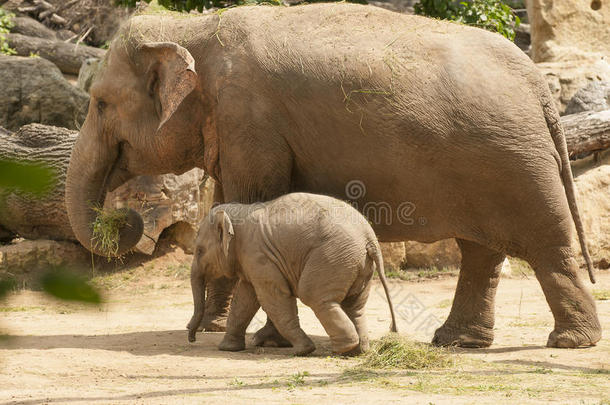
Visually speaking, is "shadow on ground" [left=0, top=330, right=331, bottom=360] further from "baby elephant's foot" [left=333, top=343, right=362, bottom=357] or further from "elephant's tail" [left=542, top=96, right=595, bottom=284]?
"elephant's tail" [left=542, top=96, right=595, bottom=284]

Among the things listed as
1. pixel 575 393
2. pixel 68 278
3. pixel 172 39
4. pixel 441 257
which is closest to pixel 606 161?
pixel 441 257

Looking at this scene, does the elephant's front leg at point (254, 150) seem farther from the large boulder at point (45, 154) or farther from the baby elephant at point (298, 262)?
the large boulder at point (45, 154)

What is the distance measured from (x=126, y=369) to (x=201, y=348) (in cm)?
97

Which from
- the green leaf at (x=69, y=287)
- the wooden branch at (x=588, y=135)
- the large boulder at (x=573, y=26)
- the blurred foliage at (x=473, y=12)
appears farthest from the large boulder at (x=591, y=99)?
the green leaf at (x=69, y=287)

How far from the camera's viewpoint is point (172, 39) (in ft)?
21.8

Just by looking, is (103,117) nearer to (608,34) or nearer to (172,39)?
(172,39)

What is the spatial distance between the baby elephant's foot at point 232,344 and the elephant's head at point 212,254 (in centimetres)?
27

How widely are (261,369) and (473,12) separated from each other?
30.1 ft

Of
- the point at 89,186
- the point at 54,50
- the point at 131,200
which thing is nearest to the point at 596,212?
the point at 131,200

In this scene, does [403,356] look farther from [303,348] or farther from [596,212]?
[596,212]

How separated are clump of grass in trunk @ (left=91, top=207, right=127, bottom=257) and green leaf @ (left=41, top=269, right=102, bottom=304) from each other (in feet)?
20.0

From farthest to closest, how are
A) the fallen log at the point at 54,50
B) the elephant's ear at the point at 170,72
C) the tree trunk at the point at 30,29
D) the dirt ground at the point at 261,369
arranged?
the tree trunk at the point at 30,29
the fallen log at the point at 54,50
the elephant's ear at the point at 170,72
the dirt ground at the point at 261,369

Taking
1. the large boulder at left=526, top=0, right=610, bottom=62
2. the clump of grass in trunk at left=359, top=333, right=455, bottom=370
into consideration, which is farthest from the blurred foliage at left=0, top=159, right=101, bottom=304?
the large boulder at left=526, top=0, right=610, bottom=62

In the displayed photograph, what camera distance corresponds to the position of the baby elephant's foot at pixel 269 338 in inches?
247
